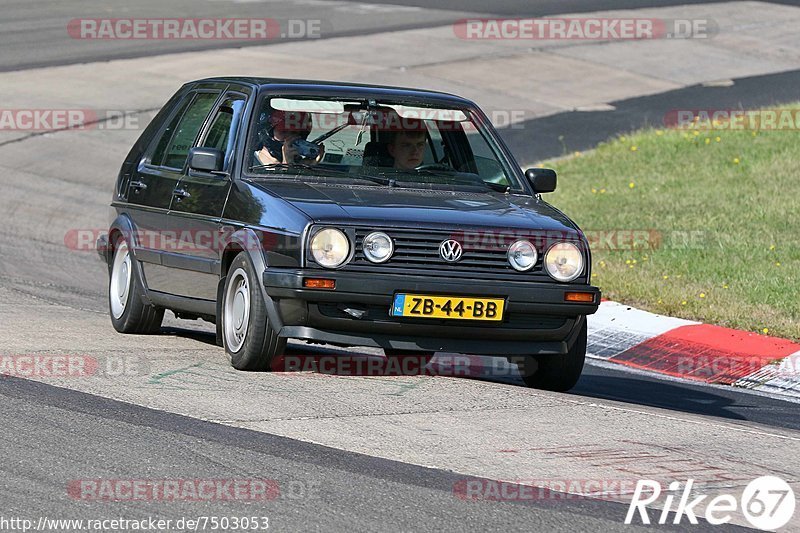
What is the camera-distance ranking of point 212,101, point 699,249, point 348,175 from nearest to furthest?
point 348,175, point 212,101, point 699,249

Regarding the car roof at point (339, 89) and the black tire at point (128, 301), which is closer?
the car roof at point (339, 89)

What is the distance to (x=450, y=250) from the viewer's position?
7.73 meters

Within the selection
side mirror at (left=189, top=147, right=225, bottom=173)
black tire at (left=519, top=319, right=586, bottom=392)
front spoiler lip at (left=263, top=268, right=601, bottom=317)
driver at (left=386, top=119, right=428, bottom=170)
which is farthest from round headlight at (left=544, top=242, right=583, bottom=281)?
side mirror at (left=189, top=147, right=225, bottom=173)

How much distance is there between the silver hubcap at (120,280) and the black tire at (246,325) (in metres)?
1.57

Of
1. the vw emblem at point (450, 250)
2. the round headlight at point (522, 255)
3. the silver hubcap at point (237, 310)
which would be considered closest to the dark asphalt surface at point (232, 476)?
the silver hubcap at point (237, 310)

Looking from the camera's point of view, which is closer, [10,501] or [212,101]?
[10,501]

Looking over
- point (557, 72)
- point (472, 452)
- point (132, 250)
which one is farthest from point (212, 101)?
point (557, 72)

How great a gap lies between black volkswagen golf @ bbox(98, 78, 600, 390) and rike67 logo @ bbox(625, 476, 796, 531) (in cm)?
205

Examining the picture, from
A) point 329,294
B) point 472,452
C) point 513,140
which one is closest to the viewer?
point 472,452

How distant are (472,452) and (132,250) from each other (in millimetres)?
3842

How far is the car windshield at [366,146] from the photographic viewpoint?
8.57 metres

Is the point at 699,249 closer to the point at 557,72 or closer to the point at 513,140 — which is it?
the point at 513,140

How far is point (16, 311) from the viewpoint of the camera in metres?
10.1

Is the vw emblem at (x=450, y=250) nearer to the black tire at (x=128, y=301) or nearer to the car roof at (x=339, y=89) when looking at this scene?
the car roof at (x=339, y=89)
